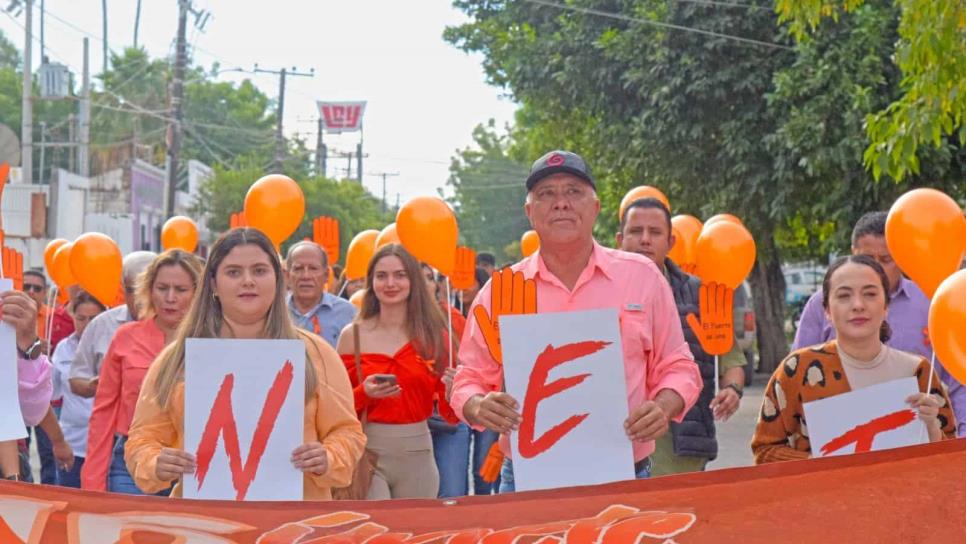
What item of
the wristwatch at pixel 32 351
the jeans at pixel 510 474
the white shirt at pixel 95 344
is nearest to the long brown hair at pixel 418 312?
the white shirt at pixel 95 344

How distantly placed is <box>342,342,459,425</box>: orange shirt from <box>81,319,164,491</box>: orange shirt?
108 cm

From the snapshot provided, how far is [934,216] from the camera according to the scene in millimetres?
5863

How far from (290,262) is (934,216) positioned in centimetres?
401

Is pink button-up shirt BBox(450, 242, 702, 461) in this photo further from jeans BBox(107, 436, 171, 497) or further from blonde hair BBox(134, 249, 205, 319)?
jeans BBox(107, 436, 171, 497)

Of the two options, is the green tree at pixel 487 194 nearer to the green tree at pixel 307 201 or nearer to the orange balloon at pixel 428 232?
the green tree at pixel 307 201

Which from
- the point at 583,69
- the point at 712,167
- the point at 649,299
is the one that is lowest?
the point at 649,299

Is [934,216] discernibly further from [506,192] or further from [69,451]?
[506,192]

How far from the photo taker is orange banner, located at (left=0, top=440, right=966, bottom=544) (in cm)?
385

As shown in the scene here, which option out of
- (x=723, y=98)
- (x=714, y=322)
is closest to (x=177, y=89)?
(x=723, y=98)

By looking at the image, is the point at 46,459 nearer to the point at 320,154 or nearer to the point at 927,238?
the point at 927,238

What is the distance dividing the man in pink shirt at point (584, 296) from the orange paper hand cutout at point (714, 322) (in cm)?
156

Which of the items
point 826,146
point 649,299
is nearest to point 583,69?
point 826,146

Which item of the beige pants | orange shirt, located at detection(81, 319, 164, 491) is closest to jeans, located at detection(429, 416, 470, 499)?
the beige pants

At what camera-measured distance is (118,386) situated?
6137 millimetres
